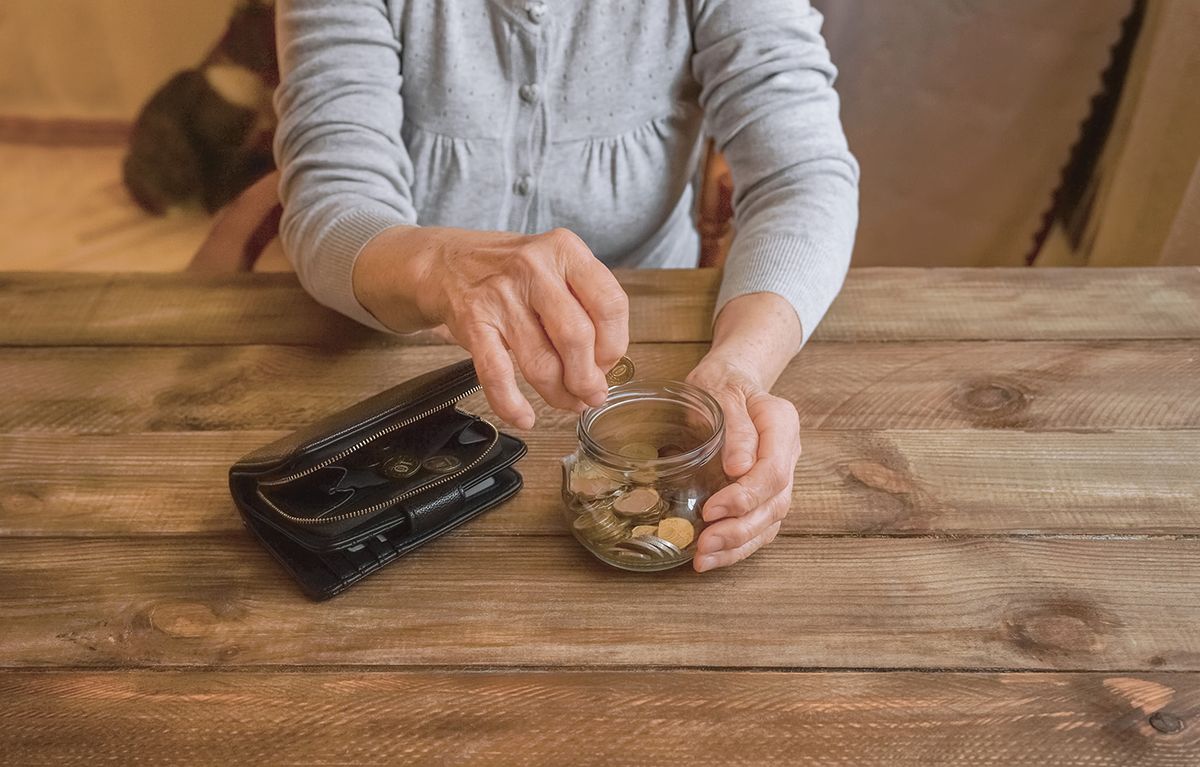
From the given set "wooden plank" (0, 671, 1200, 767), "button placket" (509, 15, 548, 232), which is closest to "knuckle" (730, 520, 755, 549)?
"wooden plank" (0, 671, 1200, 767)

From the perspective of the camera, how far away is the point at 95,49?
2229 mm

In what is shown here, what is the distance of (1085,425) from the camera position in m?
0.98

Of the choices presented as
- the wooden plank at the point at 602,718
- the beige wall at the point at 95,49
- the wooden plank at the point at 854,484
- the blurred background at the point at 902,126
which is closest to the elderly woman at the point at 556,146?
the wooden plank at the point at 854,484

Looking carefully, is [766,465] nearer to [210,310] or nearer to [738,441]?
[738,441]

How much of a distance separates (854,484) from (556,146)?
63cm

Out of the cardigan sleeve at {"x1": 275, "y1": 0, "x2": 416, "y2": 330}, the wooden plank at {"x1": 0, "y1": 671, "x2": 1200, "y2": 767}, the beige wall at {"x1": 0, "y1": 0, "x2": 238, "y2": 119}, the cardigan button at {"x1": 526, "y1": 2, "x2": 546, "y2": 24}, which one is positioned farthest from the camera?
the beige wall at {"x1": 0, "y1": 0, "x2": 238, "y2": 119}

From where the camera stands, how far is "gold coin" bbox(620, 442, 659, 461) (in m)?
0.85

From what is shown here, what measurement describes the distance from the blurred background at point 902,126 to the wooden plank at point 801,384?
93cm

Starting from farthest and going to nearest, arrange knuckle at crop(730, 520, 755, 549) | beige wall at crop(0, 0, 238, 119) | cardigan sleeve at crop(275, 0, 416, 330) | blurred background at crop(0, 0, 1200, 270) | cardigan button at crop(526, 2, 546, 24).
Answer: beige wall at crop(0, 0, 238, 119)
blurred background at crop(0, 0, 1200, 270)
cardigan button at crop(526, 2, 546, 24)
cardigan sleeve at crop(275, 0, 416, 330)
knuckle at crop(730, 520, 755, 549)

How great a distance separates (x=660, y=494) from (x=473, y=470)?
0.54 ft

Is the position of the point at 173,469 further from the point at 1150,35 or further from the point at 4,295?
the point at 1150,35

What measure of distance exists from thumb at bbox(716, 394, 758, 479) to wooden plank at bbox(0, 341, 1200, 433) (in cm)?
14

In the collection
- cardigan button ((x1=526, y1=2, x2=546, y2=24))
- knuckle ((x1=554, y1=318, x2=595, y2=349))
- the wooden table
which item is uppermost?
cardigan button ((x1=526, y1=2, x2=546, y2=24))

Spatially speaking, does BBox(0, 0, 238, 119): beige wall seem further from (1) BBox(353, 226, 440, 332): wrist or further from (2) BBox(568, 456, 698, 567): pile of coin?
(2) BBox(568, 456, 698, 567): pile of coin
